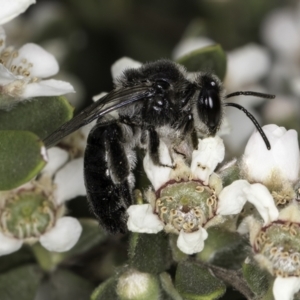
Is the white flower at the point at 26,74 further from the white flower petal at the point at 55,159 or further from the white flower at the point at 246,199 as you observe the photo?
the white flower at the point at 246,199

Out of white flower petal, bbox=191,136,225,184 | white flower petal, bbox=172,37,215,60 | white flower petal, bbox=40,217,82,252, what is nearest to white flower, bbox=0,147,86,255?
white flower petal, bbox=40,217,82,252

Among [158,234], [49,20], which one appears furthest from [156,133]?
[49,20]

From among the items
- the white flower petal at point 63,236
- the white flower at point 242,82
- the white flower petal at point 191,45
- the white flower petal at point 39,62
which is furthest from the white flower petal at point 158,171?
the white flower petal at point 191,45

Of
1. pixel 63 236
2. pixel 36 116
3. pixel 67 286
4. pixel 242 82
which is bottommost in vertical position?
pixel 242 82

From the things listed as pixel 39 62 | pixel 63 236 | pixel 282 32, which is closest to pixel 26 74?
pixel 39 62

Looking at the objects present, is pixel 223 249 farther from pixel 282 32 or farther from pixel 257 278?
pixel 282 32

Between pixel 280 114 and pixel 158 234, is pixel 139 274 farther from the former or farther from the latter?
pixel 280 114
